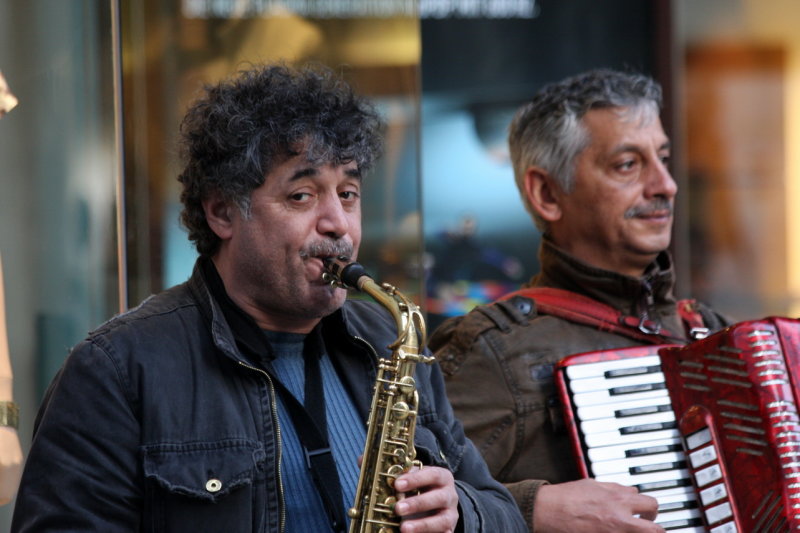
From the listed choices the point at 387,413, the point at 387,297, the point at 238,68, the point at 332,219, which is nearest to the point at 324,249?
the point at 332,219

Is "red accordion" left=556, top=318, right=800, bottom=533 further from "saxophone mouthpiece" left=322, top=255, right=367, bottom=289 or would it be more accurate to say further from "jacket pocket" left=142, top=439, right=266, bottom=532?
"jacket pocket" left=142, top=439, right=266, bottom=532

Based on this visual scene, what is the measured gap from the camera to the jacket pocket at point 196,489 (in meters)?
2.42

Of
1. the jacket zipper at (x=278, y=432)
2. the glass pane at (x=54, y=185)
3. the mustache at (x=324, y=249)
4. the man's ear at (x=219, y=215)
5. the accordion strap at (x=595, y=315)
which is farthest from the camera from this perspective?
the accordion strap at (x=595, y=315)

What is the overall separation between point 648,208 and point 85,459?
81.4 inches

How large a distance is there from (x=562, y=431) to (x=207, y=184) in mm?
1335

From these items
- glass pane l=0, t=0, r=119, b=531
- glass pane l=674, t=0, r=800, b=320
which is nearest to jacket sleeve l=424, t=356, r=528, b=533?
glass pane l=0, t=0, r=119, b=531

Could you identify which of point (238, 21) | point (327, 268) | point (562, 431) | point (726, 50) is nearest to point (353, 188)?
point (327, 268)

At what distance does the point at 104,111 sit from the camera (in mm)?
3824

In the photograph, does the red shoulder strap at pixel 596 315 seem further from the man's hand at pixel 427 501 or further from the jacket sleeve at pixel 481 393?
the man's hand at pixel 427 501

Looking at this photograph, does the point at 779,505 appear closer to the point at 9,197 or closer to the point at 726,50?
the point at 9,197

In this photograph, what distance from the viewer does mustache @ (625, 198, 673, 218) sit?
12.2ft

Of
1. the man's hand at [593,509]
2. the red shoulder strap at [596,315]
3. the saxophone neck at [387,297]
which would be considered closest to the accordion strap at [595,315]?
the red shoulder strap at [596,315]

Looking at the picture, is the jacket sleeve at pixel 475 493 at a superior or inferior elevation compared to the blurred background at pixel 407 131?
inferior

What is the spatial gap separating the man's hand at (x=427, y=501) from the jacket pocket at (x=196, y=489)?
34 centimetres
